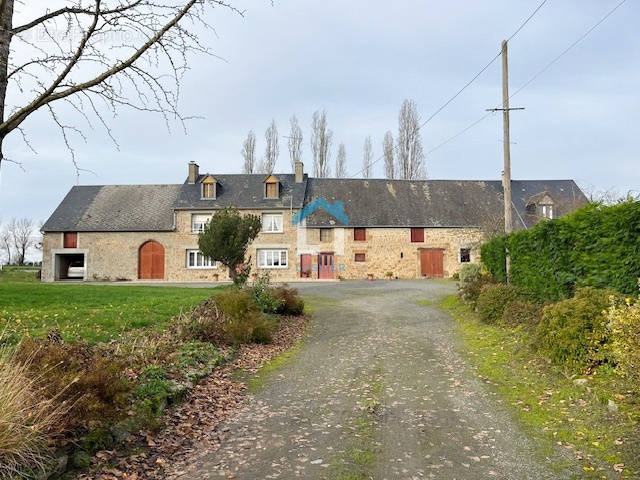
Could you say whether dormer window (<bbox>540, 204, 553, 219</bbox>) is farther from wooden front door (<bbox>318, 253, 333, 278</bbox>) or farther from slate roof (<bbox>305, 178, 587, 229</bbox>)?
wooden front door (<bbox>318, 253, 333, 278</bbox>)

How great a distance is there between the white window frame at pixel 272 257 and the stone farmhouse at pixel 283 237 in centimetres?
7

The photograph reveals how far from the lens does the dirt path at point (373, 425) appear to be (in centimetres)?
407

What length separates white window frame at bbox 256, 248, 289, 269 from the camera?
31594 millimetres

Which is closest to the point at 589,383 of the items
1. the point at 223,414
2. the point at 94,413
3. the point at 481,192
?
the point at 223,414

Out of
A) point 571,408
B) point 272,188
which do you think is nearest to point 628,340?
point 571,408

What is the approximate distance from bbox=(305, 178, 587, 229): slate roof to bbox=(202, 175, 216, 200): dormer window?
271 inches

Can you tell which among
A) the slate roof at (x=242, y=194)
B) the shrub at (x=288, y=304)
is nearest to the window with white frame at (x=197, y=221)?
the slate roof at (x=242, y=194)

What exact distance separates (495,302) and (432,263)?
2031cm

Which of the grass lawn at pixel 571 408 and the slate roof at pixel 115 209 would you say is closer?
the grass lawn at pixel 571 408

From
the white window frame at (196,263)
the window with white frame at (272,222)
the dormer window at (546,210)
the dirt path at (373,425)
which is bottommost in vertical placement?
the dirt path at (373,425)

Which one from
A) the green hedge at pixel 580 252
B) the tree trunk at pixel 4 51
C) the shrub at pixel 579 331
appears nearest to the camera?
the tree trunk at pixel 4 51

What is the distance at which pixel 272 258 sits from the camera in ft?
104
